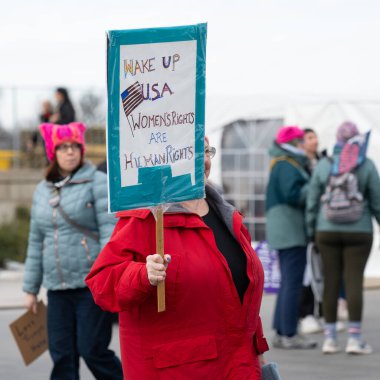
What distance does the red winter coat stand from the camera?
4.23 metres

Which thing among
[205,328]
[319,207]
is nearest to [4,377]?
[319,207]

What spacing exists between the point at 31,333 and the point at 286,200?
3.17m

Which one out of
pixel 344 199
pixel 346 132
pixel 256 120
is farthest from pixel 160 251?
pixel 256 120

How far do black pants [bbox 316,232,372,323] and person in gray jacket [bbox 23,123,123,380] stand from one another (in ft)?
9.28

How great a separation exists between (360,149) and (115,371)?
333 centimetres

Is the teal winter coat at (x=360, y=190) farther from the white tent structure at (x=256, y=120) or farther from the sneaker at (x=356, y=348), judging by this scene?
the white tent structure at (x=256, y=120)

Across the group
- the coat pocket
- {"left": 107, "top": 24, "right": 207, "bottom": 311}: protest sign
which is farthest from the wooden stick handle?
the coat pocket

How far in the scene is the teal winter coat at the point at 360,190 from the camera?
875 cm

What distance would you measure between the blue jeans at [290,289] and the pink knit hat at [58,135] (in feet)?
10.2

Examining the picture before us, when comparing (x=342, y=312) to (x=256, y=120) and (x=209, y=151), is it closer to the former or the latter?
(x=256, y=120)

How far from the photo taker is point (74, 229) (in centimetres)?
648

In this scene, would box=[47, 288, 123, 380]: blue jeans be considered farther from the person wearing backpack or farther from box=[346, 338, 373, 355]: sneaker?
box=[346, 338, 373, 355]: sneaker

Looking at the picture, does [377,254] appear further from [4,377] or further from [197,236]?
[197,236]

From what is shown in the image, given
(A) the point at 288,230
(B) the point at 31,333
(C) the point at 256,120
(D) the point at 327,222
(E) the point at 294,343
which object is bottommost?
(E) the point at 294,343
